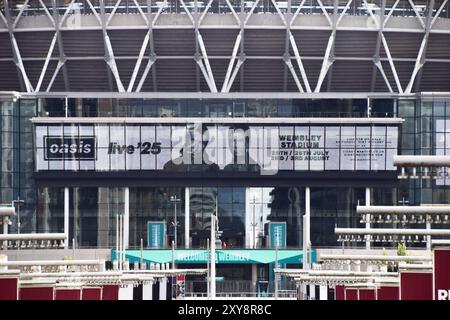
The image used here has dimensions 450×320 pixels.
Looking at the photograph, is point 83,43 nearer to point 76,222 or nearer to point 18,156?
point 18,156

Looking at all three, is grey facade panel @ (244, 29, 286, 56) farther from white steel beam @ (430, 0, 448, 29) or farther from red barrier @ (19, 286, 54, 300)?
red barrier @ (19, 286, 54, 300)

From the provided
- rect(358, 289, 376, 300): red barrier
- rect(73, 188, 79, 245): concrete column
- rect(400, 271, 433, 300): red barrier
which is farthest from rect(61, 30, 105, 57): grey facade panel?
rect(400, 271, 433, 300): red barrier

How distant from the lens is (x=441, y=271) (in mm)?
28047

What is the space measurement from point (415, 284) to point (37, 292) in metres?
9.63

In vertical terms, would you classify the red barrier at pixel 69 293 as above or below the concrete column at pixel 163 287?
above

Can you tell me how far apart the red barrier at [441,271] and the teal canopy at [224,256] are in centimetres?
10927

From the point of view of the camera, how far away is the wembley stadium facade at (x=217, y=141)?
139000 millimetres

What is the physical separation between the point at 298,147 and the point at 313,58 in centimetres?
769

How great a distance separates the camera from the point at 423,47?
13788 centimetres

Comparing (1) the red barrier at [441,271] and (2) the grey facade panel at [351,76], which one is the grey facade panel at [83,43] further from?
(1) the red barrier at [441,271]

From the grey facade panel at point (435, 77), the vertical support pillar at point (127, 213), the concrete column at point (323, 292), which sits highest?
the grey facade panel at point (435, 77)

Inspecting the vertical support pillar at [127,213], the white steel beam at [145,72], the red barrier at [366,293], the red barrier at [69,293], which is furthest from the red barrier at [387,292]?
the white steel beam at [145,72]

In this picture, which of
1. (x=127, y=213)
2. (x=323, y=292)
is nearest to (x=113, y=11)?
(x=127, y=213)
